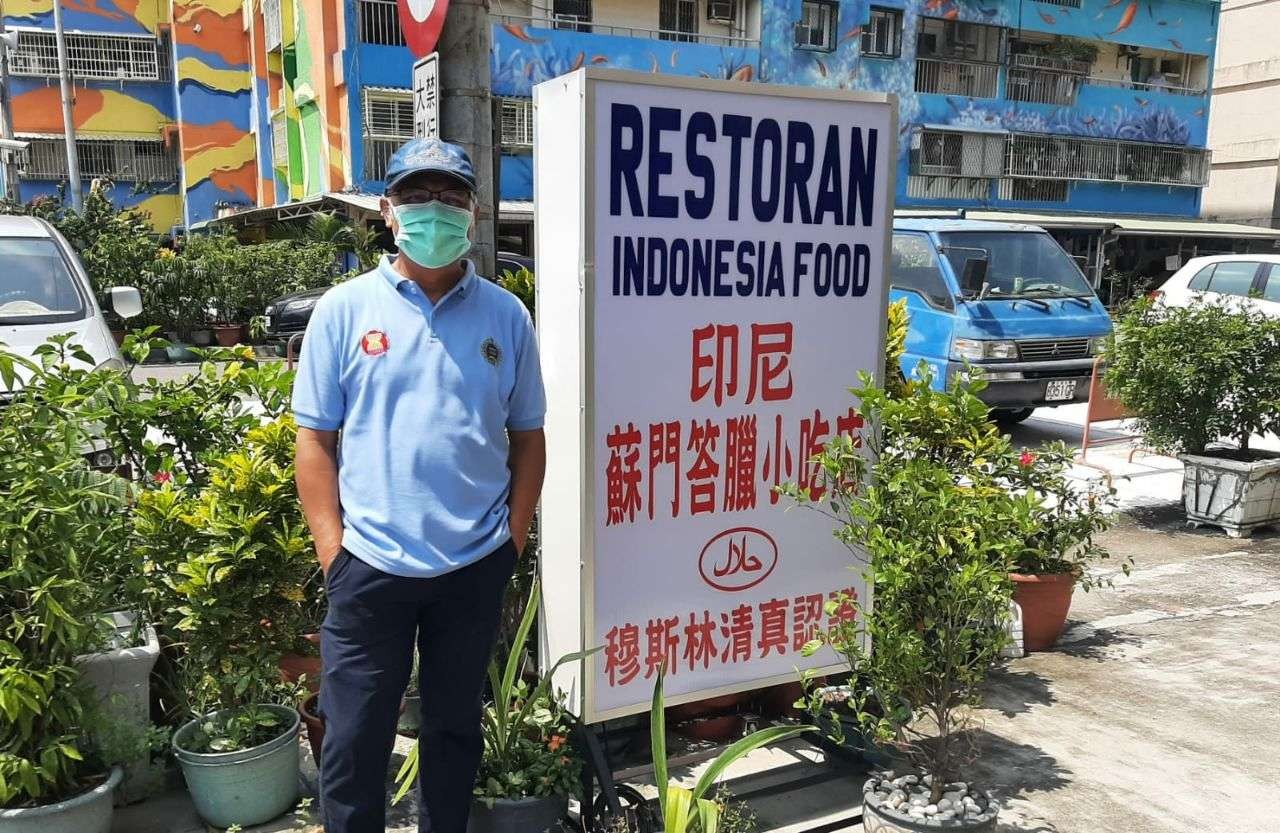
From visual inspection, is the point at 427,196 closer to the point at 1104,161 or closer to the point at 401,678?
the point at 401,678

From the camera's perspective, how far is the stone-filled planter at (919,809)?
9.04 ft

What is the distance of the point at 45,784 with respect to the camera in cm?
283

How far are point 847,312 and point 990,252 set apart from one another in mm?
6780

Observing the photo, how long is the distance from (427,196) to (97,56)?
3201 cm

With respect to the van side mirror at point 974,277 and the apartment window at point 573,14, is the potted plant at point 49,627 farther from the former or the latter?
the apartment window at point 573,14

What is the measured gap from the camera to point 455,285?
8.49 ft

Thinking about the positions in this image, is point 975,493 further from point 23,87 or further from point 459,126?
point 23,87

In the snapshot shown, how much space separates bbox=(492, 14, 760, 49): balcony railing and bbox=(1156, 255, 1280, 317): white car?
15.4 meters

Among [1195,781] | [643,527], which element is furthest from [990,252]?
[643,527]

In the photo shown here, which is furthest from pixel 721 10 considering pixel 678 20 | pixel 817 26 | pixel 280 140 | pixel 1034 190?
pixel 280 140

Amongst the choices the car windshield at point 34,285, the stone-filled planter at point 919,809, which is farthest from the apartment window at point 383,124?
the stone-filled planter at point 919,809

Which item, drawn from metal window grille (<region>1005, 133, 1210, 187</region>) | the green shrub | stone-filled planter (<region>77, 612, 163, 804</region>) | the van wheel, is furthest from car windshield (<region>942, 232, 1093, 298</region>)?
metal window grille (<region>1005, 133, 1210, 187</region>)

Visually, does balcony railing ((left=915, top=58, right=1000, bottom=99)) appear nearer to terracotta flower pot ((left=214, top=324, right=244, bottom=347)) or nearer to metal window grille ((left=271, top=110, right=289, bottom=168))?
metal window grille ((left=271, top=110, right=289, bottom=168))

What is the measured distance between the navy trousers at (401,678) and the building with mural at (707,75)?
64.1 feet
